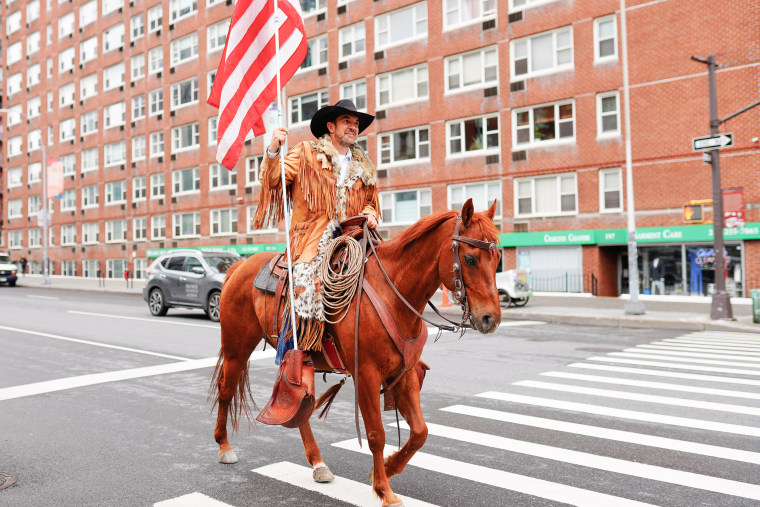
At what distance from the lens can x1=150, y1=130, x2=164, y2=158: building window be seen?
152 feet

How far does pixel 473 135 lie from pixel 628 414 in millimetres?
25256

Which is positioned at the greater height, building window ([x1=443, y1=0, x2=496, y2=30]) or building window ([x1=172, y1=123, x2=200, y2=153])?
building window ([x1=443, y1=0, x2=496, y2=30])

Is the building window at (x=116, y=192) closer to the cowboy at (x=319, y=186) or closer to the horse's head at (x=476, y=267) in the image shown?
the cowboy at (x=319, y=186)

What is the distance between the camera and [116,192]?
1972 inches

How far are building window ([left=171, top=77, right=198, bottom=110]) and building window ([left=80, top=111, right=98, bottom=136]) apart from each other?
1101 cm

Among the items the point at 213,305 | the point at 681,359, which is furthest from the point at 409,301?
the point at 213,305

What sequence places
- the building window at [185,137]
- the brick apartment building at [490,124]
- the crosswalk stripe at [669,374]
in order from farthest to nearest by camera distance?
the building window at [185,137] < the brick apartment building at [490,124] < the crosswalk stripe at [669,374]

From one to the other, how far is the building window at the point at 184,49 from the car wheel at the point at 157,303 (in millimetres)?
29319

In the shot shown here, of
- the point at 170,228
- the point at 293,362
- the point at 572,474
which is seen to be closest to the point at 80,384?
the point at 293,362

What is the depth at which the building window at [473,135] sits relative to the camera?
30016 millimetres

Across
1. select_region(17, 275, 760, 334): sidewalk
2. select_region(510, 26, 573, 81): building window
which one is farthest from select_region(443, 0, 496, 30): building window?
select_region(17, 275, 760, 334): sidewalk

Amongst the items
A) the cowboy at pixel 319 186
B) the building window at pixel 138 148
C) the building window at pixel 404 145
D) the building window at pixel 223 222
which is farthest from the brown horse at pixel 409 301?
the building window at pixel 138 148

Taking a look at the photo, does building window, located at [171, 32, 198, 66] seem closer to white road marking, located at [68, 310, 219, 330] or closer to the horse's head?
white road marking, located at [68, 310, 219, 330]

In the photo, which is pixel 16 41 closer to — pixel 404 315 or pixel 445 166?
pixel 445 166
